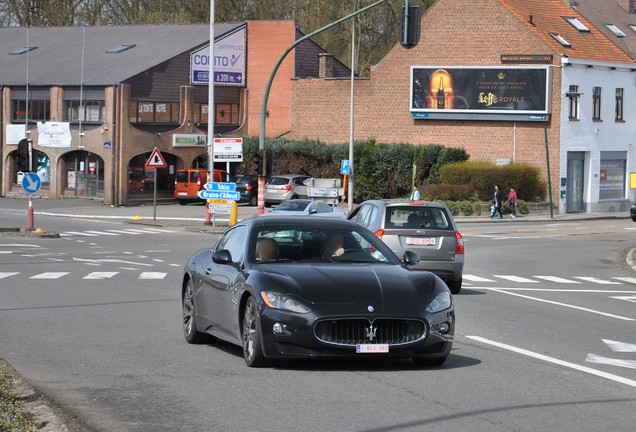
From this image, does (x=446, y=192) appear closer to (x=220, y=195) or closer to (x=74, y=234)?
(x=220, y=195)

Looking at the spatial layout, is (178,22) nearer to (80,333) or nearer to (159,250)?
(159,250)

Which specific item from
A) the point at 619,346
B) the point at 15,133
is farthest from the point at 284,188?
the point at 619,346

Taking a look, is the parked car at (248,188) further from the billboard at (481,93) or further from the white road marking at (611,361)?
the white road marking at (611,361)

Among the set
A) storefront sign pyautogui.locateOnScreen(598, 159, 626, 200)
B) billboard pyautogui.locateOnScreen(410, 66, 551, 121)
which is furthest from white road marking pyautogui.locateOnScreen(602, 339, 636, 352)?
storefront sign pyautogui.locateOnScreen(598, 159, 626, 200)

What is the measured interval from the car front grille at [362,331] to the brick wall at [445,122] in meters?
50.7

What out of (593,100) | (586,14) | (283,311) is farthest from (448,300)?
(586,14)

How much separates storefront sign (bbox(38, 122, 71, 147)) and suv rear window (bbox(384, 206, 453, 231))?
45785 millimetres

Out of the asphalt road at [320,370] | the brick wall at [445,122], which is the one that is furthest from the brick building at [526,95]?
the asphalt road at [320,370]

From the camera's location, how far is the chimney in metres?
68.1

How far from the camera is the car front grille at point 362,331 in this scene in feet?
33.6

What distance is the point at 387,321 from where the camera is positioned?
1037 cm

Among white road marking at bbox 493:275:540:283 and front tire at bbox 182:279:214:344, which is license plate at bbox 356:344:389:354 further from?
white road marking at bbox 493:275:540:283

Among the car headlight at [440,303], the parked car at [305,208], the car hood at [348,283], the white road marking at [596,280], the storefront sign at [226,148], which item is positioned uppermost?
the storefront sign at [226,148]

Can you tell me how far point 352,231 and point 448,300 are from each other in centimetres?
141
